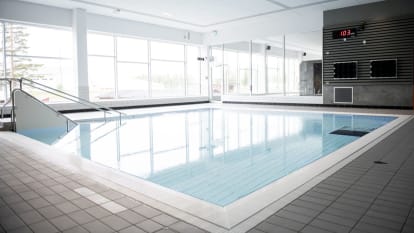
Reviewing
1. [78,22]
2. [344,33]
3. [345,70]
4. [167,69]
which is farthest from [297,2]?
[78,22]

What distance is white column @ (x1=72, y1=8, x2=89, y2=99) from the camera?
37.1 feet

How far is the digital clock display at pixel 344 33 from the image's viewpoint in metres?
11.2

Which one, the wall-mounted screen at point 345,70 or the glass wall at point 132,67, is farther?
the glass wall at point 132,67

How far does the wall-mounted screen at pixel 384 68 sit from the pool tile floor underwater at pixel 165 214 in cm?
807

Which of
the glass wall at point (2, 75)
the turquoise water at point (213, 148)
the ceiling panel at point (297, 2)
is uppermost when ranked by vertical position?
A: the ceiling panel at point (297, 2)

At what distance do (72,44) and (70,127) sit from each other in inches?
196

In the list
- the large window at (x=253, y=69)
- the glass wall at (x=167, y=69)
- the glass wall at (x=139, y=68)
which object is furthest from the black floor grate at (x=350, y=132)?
the glass wall at (x=167, y=69)

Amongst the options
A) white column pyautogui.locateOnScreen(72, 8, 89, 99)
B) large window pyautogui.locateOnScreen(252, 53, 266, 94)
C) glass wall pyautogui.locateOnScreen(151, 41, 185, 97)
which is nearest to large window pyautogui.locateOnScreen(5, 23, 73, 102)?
Answer: white column pyautogui.locateOnScreen(72, 8, 89, 99)

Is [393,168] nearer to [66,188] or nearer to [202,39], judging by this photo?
[66,188]

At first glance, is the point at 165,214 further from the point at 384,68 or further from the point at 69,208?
the point at 384,68

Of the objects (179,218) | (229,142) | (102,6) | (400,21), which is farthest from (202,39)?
(179,218)

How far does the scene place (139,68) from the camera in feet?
46.7

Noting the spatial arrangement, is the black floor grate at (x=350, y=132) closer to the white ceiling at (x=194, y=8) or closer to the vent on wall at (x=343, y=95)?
the vent on wall at (x=343, y=95)

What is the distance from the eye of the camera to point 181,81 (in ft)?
53.8
